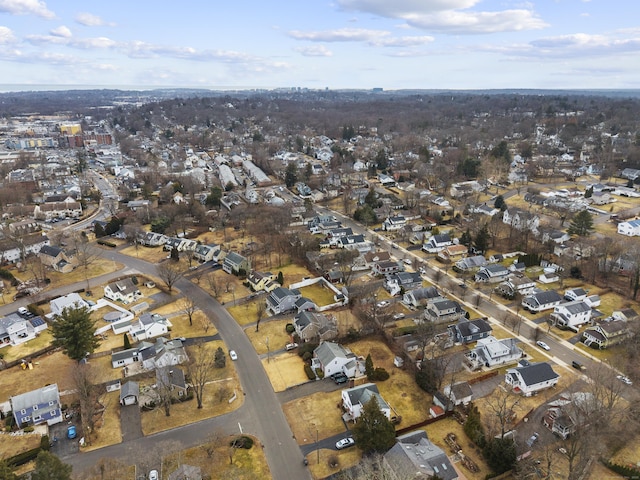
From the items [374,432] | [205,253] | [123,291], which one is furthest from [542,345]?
[123,291]

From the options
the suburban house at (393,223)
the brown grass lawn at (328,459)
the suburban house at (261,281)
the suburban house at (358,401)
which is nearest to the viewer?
the brown grass lawn at (328,459)

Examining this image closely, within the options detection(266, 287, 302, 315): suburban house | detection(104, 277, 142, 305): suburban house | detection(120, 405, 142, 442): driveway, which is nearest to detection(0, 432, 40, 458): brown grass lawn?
detection(120, 405, 142, 442): driveway

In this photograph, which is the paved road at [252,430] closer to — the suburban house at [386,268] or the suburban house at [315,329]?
the suburban house at [315,329]

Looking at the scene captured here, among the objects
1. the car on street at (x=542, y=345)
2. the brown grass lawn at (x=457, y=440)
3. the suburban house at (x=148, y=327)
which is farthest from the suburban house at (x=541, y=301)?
the suburban house at (x=148, y=327)

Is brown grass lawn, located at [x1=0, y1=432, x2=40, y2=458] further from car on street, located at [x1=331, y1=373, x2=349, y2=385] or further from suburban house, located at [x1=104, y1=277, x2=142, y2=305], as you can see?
car on street, located at [x1=331, y1=373, x2=349, y2=385]

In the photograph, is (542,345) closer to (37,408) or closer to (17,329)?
(37,408)
